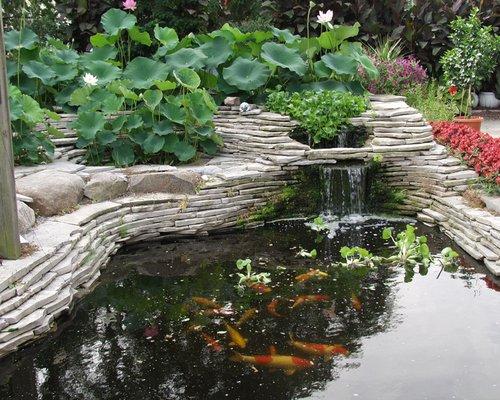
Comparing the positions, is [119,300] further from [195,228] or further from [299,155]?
[299,155]

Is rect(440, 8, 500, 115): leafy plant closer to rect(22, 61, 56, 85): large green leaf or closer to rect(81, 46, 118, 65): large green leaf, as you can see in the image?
rect(81, 46, 118, 65): large green leaf

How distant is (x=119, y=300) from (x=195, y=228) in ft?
6.06

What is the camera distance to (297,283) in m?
6.27

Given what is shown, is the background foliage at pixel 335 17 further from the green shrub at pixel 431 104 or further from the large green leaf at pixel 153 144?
the large green leaf at pixel 153 144

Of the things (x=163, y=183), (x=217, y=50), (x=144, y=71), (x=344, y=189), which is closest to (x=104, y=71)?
(x=144, y=71)

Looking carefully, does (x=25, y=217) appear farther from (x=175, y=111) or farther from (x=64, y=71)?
(x=64, y=71)

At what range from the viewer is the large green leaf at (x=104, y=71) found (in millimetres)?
8625

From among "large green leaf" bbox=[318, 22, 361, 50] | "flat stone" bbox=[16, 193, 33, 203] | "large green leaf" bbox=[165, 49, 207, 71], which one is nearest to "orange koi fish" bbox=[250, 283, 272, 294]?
"flat stone" bbox=[16, 193, 33, 203]

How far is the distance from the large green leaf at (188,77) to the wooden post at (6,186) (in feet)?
10.9

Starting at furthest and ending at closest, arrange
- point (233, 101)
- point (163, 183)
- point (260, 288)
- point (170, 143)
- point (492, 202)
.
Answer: point (233, 101)
point (170, 143)
point (163, 183)
point (492, 202)
point (260, 288)

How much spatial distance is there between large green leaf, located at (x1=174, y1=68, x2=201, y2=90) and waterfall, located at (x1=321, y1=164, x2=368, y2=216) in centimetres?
181

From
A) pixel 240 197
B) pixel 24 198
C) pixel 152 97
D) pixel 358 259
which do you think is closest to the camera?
pixel 24 198

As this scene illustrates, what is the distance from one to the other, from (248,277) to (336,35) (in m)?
4.44

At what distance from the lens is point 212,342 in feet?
16.9
